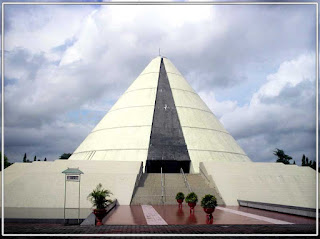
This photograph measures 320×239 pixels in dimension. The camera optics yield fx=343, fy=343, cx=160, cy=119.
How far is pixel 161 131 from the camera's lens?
27906mm

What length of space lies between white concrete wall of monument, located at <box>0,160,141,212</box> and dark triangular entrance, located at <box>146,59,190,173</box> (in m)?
3.89

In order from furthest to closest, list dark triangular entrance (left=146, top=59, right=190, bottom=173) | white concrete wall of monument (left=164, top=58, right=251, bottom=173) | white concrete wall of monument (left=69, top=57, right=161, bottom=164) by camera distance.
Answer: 1. white concrete wall of monument (left=164, top=58, right=251, bottom=173)
2. white concrete wall of monument (left=69, top=57, right=161, bottom=164)
3. dark triangular entrance (left=146, top=59, right=190, bottom=173)

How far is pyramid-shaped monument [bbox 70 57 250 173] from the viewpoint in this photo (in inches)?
1033

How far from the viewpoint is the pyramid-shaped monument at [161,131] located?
2625 cm

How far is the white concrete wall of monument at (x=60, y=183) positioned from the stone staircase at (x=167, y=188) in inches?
33.2

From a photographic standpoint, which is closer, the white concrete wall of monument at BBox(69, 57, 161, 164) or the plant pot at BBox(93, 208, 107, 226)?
the plant pot at BBox(93, 208, 107, 226)

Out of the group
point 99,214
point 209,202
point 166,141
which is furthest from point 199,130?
point 99,214

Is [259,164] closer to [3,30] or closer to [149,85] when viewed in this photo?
[149,85]

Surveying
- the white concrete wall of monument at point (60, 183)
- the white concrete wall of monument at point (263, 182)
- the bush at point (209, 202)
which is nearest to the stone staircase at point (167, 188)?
the white concrete wall of monument at point (263, 182)

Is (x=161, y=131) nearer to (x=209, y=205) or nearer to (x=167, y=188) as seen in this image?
(x=167, y=188)

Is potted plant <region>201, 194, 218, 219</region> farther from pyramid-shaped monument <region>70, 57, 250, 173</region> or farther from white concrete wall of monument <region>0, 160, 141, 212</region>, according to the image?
pyramid-shaped monument <region>70, 57, 250, 173</region>

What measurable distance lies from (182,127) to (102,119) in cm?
850

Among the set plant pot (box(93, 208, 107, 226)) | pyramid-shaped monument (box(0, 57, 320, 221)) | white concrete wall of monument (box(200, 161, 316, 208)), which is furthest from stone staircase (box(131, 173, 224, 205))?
plant pot (box(93, 208, 107, 226))

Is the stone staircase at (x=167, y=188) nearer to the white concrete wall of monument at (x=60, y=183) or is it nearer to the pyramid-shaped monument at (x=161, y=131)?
the white concrete wall of monument at (x=60, y=183)
